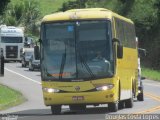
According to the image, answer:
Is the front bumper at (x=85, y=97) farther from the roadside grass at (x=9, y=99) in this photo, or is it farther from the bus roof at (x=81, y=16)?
the roadside grass at (x=9, y=99)

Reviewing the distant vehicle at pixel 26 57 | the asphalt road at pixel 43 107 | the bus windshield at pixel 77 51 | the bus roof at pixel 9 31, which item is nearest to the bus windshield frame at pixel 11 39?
the bus roof at pixel 9 31

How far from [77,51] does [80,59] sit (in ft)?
0.97

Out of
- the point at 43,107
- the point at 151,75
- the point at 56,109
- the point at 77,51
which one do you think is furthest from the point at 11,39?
the point at 77,51

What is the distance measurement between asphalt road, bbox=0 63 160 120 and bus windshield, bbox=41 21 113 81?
1396 millimetres

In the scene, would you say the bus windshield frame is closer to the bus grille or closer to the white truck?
the white truck

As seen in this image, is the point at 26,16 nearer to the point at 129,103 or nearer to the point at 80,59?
the point at 129,103

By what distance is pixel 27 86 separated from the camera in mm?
44906

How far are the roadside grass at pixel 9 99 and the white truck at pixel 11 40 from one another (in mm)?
37687

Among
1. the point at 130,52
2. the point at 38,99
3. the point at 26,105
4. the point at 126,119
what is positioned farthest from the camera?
the point at 38,99

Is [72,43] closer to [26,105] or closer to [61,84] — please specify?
[61,84]

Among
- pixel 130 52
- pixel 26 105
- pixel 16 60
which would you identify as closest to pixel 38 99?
pixel 26 105

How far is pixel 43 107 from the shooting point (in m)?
30.2

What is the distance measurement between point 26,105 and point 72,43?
757 centimetres

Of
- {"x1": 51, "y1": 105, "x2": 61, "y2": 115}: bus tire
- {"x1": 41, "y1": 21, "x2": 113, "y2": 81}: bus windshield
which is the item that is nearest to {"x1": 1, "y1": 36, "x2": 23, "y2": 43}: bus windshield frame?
{"x1": 51, "y1": 105, "x2": 61, "y2": 115}: bus tire
